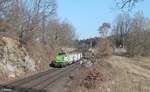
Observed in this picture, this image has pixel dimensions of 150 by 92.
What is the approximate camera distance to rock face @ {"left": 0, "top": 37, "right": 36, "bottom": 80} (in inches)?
1826

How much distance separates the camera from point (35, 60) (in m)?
62.4

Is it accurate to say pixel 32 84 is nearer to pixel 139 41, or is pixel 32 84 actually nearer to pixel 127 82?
pixel 127 82

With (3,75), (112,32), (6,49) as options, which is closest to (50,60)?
(6,49)

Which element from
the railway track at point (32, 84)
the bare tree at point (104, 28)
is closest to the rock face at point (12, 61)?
the railway track at point (32, 84)

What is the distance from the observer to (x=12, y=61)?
164 feet

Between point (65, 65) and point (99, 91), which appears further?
point (65, 65)

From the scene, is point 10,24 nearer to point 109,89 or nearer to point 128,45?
point 109,89

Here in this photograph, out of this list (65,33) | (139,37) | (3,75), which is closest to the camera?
(3,75)

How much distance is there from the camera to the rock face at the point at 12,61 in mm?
46372

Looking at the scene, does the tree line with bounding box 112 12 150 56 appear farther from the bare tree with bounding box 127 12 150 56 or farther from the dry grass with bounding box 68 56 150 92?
the dry grass with bounding box 68 56 150 92

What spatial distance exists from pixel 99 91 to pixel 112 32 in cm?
12397

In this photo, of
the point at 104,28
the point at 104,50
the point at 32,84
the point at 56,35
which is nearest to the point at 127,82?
the point at 32,84

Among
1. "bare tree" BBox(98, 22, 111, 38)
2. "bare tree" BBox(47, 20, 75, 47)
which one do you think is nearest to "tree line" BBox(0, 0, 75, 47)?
"bare tree" BBox(47, 20, 75, 47)

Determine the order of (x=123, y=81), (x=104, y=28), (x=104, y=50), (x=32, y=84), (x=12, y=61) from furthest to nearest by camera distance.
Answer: (x=104, y=28) → (x=104, y=50) → (x=12, y=61) → (x=32, y=84) → (x=123, y=81)
